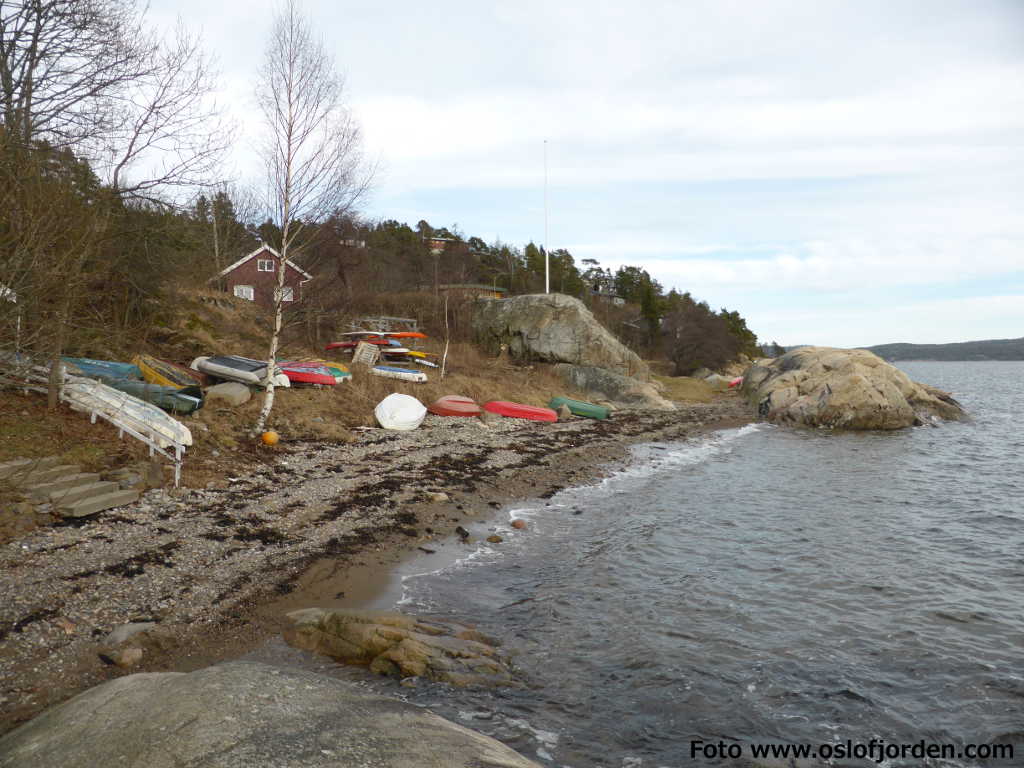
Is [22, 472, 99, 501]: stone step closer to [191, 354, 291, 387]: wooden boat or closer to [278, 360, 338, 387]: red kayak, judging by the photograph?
[191, 354, 291, 387]: wooden boat

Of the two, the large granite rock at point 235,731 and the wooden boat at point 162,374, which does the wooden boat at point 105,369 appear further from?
the large granite rock at point 235,731

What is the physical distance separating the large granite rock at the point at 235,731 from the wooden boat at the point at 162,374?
45.5 ft

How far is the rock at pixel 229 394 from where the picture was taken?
1727cm

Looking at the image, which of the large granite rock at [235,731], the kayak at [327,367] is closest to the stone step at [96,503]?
the large granite rock at [235,731]

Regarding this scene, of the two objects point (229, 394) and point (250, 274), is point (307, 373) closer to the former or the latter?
point (229, 394)

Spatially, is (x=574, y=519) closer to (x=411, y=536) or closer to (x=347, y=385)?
(x=411, y=536)

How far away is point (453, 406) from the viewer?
77.6 ft

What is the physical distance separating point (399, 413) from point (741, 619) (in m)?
13.8

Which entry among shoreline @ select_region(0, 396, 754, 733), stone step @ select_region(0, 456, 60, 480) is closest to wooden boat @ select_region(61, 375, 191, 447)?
shoreline @ select_region(0, 396, 754, 733)

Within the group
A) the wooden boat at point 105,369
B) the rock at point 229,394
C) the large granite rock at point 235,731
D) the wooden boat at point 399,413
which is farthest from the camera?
the wooden boat at point 399,413

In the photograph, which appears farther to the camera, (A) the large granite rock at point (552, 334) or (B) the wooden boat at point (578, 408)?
(A) the large granite rock at point (552, 334)

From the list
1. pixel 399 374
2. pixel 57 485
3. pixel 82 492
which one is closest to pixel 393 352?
pixel 399 374

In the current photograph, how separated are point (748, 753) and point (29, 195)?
9182mm

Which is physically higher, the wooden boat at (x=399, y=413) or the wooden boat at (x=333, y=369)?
the wooden boat at (x=333, y=369)
